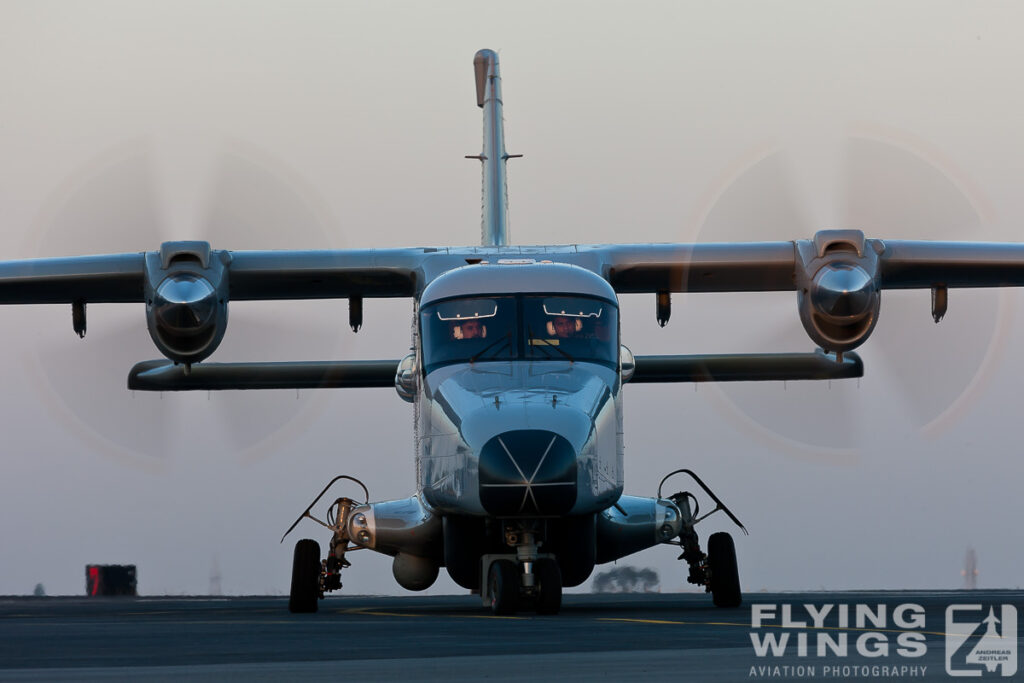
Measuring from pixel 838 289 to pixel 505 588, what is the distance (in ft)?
21.6

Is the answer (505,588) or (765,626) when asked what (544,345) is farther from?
(765,626)

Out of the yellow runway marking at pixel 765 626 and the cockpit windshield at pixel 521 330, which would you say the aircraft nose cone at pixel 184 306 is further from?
the yellow runway marking at pixel 765 626

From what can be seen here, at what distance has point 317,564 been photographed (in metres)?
17.4

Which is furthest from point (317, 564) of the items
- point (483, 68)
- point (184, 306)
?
point (483, 68)


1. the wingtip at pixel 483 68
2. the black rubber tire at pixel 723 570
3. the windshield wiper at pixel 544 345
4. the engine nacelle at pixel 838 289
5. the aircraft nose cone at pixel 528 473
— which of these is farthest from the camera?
the wingtip at pixel 483 68

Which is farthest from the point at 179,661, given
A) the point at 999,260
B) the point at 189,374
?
the point at 999,260

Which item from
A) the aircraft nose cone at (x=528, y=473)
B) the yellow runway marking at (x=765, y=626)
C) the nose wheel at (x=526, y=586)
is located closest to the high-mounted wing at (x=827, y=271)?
the nose wheel at (x=526, y=586)

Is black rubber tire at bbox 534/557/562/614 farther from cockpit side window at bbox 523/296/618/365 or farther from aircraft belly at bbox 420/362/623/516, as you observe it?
cockpit side window at bbox 523/296/618/365

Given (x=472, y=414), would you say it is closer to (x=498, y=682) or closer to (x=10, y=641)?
(x=10, y=641)

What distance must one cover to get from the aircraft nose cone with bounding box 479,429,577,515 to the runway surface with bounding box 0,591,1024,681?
100cm

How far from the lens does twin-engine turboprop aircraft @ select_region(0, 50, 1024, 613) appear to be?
1401cm

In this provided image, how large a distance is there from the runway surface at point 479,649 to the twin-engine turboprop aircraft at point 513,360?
53.3 inches

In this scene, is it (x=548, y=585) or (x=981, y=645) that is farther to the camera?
(x=548, y=585)

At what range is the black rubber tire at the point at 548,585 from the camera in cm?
1402
